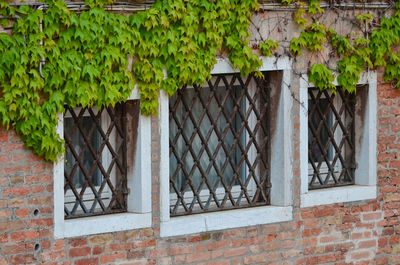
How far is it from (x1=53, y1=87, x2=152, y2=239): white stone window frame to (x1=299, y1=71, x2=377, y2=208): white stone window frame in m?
1.67

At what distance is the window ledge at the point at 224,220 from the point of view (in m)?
8.93

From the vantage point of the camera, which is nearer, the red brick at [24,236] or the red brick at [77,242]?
the red brick at [24,236]

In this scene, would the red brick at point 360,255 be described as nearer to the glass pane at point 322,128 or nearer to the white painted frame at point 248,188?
the glass pane at point 322,128

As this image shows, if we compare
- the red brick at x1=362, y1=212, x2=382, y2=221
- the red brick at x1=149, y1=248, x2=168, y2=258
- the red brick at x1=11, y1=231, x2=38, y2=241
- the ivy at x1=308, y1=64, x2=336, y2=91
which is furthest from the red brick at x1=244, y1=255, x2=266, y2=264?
the red brick at x1=11, y1=231, x2=38, y2=241

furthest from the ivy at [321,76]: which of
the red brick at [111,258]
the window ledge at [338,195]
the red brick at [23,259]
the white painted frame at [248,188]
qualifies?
the red brick at [23,259]

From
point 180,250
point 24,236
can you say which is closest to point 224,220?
point 180,250

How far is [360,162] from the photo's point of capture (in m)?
10.2

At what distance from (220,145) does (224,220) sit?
0.69 metres

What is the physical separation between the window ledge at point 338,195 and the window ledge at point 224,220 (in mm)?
232

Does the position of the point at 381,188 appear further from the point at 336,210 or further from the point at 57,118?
the point at 57,118

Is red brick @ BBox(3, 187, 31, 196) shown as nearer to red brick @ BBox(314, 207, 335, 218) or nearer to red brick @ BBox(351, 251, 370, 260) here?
red brick @ BBox(314, 207, 335, 218)

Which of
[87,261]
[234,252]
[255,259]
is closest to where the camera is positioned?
[87,261]

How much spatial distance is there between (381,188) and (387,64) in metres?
1.25

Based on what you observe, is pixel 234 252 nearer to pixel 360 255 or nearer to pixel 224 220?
pixel 224 220
